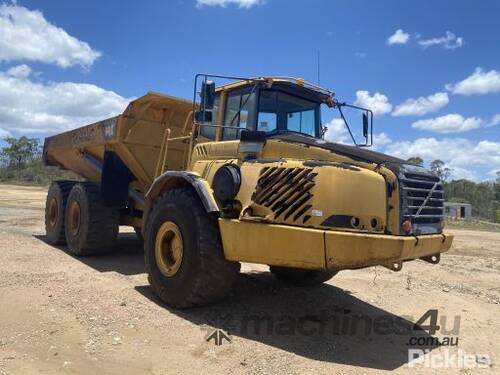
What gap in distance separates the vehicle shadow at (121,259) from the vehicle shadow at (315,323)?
1.30 meters

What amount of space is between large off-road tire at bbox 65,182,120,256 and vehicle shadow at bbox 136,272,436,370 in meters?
2.31

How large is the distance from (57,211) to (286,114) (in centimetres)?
573

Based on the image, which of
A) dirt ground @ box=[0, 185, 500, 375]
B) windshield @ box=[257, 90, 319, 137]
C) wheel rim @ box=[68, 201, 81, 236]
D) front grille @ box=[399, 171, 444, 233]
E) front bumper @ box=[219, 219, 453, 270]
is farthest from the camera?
wheel rim @ box=[68, 201, 81, 236]

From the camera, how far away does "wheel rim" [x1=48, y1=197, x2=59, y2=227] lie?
9.78m

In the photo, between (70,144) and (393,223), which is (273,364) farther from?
(70,144)

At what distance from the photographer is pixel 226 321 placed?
5199 millimetres

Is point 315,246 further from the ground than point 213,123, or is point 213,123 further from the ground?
point 213,123

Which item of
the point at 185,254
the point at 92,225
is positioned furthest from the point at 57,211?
the point at 185,254

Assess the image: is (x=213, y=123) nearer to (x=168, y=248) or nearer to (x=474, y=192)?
(x=168, y=248)

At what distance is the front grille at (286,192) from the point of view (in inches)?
179

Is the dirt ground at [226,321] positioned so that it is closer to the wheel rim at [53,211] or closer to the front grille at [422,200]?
the front grille at [422,200]

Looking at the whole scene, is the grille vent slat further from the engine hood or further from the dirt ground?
the dirt ground

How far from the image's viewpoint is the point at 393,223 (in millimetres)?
4559

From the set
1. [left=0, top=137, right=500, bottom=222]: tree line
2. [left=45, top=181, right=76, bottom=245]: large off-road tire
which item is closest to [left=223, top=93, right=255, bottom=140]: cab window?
[left=45, top=181, right=76, bottom=245]: large off-road tire
